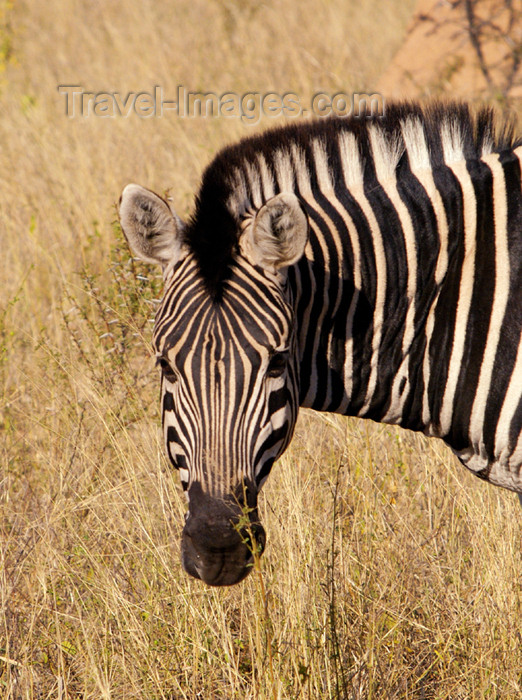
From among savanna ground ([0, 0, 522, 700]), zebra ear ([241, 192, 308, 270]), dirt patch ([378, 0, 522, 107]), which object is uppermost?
dirt patch ([378, 0, 522, 107])

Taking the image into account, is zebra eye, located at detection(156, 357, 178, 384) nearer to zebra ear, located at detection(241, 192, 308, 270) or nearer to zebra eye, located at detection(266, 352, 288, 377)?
zebra eye, located at detection(266, 352, 288, 377)

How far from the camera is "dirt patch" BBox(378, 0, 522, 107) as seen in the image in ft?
30.3

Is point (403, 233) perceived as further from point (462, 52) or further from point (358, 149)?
point (462, 52)

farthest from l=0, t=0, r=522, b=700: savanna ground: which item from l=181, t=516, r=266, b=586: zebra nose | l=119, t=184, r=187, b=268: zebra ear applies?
l=119, t=184, r=187, b=268: zebra ear

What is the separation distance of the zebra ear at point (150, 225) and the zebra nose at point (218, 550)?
106 centimetres

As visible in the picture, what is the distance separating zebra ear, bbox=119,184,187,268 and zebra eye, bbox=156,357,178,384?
41cm

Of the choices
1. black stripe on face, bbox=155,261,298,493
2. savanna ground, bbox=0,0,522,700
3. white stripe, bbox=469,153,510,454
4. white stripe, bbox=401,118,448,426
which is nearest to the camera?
black stripe on face, bbox=155,261,298,493

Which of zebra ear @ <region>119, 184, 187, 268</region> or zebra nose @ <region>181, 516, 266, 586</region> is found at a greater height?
zebra ear @ <region>119, 184, 187, 268</region>

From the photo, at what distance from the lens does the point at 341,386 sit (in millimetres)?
3312

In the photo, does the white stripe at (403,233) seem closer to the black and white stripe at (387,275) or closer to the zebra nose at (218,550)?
the black and white stripe at (387,275)

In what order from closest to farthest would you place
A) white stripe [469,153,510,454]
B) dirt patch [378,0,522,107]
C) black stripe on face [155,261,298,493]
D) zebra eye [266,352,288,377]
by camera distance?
black stripe on face [155,261,298,493], zebra eye [266,352,288,377], white stripe [469,153,510,454], dirt patch [378,0,522,107]

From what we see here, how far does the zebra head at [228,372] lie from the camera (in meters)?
2.64

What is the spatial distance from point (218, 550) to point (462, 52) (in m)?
8.62

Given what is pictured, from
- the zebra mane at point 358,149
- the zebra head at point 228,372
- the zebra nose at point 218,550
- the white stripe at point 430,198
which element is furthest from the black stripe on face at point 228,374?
the white stripe at point 430,198
